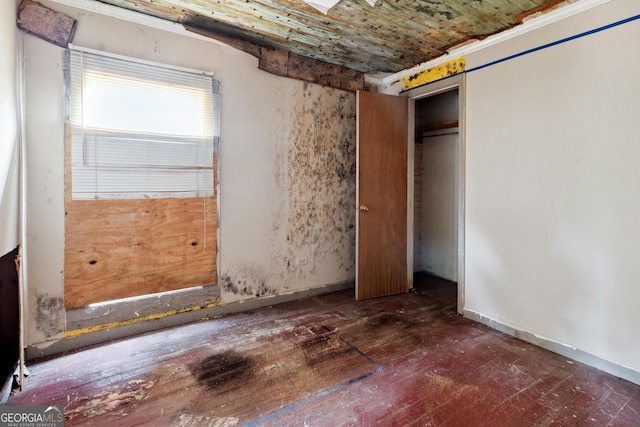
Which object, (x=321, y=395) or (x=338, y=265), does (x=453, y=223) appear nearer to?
(x=338, y=265)

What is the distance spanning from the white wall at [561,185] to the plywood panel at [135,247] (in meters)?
2.62

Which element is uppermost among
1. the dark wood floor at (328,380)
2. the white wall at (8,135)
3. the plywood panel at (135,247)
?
the white wall at (8,135)

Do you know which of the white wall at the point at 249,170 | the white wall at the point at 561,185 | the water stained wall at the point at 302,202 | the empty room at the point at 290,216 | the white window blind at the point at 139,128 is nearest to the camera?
the empty room at the point at 290,216

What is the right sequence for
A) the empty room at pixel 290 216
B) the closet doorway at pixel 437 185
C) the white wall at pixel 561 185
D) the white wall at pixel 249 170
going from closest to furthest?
the empty room at pixel 290 216
the white wall at pixel 561 185
the white wall at pixel 249 170
the closet doorway at pixel 437 185

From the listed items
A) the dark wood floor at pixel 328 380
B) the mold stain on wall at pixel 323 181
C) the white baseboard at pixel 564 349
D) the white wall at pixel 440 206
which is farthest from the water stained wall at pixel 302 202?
the white baseboard at pixel 564 349

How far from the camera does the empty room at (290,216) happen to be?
1904 millimetres

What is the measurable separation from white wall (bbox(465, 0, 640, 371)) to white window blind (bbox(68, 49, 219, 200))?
257 centimetres

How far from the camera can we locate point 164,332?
8.79 ft

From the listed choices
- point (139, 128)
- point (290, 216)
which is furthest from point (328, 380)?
point (139, 128)

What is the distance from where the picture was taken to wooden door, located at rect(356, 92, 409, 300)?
3443mm

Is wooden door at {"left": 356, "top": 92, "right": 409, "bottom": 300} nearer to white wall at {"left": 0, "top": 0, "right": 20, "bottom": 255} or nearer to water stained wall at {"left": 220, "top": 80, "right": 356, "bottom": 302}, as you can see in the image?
water stained wall at {"left": 220, "top": 80, "right": 356, "bottom": 302}

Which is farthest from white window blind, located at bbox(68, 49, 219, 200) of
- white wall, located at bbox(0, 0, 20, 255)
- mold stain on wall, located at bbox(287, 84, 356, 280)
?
mold stain on wall, located at bbox(287, 84, 356, 280)

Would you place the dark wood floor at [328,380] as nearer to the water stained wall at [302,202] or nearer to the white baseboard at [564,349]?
the white baseboard at [564,349]

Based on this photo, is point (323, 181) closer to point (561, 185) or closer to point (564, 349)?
point (561, 185)
